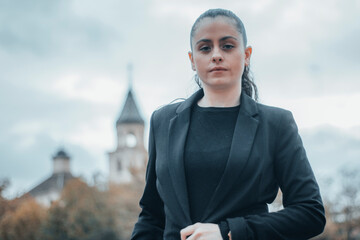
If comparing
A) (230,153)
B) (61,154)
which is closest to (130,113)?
(61,154)

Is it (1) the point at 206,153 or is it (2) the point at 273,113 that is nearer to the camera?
(1) the point at 206,153

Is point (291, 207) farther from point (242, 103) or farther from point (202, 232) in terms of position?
point (242, 103)

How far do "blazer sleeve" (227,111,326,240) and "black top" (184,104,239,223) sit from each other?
0.66 ft

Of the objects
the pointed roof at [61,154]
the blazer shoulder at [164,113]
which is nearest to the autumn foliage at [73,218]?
the blazer shoulder at [164,113]

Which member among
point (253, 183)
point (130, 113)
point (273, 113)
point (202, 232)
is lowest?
point (202, 232)

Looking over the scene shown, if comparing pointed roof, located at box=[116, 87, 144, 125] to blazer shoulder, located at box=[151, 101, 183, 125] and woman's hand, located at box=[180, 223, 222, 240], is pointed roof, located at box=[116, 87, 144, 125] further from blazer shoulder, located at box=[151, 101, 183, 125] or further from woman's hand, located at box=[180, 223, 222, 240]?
woman's hand, located at box=[180, 223, 222, 240]

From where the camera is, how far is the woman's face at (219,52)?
8.02 feet

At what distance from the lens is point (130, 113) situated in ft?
292

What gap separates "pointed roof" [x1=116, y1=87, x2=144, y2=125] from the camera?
8869 centimetres

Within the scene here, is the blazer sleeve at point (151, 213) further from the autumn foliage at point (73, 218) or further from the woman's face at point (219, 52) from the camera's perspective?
the autumn foliage at point (73, 218)

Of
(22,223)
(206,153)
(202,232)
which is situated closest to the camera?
(202,232)

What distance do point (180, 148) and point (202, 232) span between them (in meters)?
0.43

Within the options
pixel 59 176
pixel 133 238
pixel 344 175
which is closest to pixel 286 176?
pixel 133 238

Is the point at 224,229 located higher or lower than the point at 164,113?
lower
